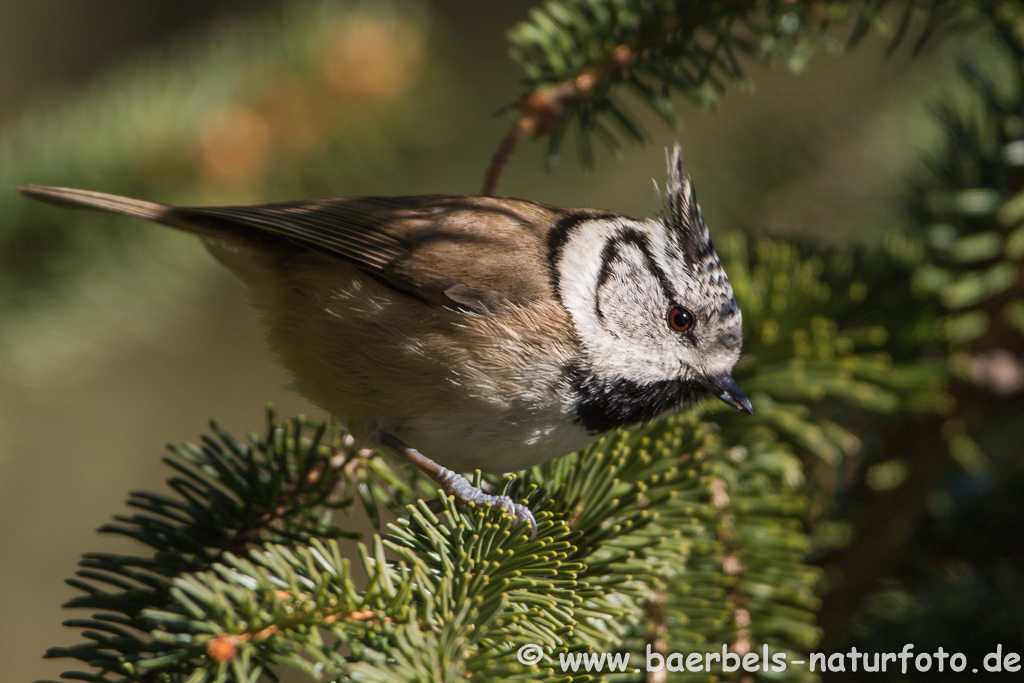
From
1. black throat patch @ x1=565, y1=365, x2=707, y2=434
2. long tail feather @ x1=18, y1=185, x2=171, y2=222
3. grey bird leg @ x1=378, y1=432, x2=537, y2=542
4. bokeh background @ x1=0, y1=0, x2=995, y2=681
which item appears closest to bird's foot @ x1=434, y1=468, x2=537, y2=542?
grey bird leg @ x1=378, y1=432, x2=537, y2=542

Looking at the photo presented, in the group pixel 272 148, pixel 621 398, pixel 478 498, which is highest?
pixel 272 148

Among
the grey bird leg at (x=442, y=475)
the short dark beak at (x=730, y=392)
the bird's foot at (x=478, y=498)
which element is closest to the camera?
the bird's foot at (x=478, y=498)

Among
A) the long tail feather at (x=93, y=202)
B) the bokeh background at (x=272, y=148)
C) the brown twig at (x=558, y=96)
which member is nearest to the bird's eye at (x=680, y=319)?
the bokeh background at (x=272, y=148)

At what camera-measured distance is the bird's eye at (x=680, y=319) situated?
176cm

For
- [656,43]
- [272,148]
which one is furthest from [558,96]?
[272,148]

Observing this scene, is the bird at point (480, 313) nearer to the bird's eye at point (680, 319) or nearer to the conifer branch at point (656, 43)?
the bird's eye at point (680, 319)

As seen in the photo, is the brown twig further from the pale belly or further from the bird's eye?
the pale belly

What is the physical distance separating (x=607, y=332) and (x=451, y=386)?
0.36 meters

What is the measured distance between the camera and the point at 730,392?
1639mm

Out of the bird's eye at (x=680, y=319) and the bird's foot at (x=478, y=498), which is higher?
the bird's eye at (x=680, y=319)

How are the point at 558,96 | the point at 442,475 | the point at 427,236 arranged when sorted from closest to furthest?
the point at 442,475, the point at 558,96, the point at 427,236

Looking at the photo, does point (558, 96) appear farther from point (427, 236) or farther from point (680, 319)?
point (680, 319)

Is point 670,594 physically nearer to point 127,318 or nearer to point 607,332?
point 607,332

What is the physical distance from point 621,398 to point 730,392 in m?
0.22
